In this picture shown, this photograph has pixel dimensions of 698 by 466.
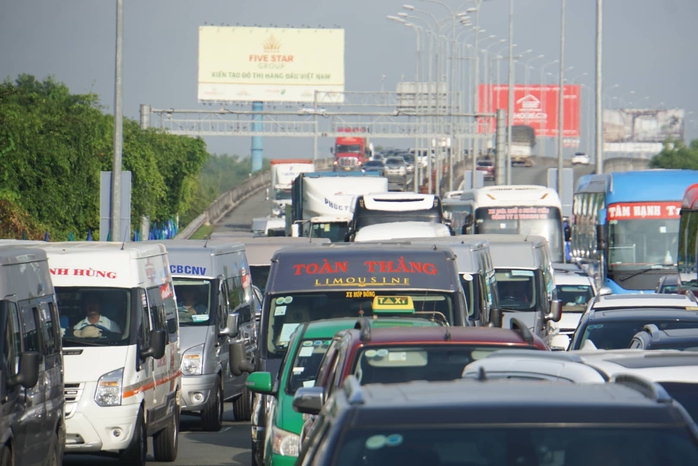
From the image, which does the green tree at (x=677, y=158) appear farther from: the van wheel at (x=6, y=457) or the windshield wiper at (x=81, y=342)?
the van wheel at (x=6, y=457)

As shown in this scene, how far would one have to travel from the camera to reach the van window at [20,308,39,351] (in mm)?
10096

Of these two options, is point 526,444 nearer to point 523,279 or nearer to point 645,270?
point 523,279

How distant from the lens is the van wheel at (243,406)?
1900cm

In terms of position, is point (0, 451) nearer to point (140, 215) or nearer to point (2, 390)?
point (2, 390)

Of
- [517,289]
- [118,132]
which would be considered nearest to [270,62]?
[118,132]

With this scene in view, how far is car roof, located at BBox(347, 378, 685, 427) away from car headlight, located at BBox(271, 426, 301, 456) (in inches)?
155

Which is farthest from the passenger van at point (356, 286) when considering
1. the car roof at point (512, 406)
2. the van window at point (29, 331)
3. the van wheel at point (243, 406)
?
the car roof at point (512, 406)

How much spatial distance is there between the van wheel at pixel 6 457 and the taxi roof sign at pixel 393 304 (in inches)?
139

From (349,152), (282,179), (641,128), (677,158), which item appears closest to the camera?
(282,179)

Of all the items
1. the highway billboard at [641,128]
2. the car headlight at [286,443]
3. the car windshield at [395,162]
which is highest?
the highway billboard at [641,128]

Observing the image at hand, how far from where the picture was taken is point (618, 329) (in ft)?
43.3

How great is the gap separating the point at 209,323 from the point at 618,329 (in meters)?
6.23

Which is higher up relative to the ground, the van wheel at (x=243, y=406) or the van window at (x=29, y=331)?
the van window at (x=29, y=331)

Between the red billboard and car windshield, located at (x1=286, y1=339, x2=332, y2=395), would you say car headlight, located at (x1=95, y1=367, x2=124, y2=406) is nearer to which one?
car windshield, located at (x1=286, y1=339, x2=332, y2=395)
